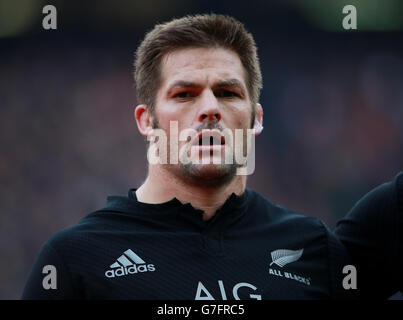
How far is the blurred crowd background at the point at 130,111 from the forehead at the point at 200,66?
4.48m

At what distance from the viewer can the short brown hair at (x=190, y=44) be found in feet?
7.62

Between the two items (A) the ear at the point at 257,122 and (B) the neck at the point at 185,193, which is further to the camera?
(A) the ear at the point at 257,122

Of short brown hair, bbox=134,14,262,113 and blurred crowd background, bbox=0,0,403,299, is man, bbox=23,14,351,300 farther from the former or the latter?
blurred crowd background, bbox=0,0,403,299

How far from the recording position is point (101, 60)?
23.1ft

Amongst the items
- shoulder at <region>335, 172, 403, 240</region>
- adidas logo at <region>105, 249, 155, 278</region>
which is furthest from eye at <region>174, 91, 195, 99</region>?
shoulder at <region>335, 172, 403, 240</region>

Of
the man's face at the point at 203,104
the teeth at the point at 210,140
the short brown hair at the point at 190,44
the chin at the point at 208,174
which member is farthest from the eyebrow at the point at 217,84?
the chin at the point at 208,174

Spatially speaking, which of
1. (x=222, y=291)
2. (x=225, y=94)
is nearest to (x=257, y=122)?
(x=225, y=94)

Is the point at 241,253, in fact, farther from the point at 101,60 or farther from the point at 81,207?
the point at 101,60

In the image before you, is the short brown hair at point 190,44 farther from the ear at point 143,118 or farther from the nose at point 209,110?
the nose at point 209,110

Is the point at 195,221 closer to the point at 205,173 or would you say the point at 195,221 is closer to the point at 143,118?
the point at 205,173

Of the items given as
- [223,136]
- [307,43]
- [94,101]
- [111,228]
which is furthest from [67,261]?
[307,43]

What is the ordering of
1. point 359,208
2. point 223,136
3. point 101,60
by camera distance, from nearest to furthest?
point 223,136, point 359,208, point 101,60

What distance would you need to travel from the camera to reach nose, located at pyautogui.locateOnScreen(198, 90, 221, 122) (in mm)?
2154
